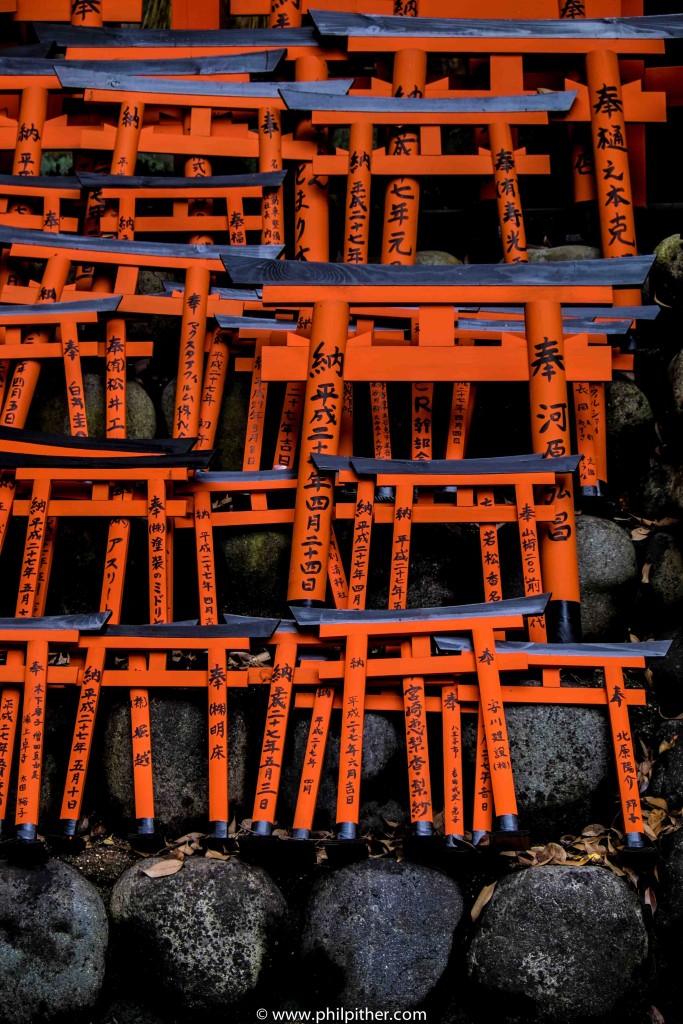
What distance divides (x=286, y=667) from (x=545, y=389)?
2204 mm

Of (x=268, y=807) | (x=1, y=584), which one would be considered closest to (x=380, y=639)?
(x=268, y=807)

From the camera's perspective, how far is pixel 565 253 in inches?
291

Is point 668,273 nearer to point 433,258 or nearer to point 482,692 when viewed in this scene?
point 433,258

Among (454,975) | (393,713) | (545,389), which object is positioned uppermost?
(545,389)

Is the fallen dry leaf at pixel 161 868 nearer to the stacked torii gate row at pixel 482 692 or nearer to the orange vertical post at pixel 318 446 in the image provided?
the stacked torii gate row at pixel 482 692

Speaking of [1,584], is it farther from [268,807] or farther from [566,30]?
[566,30]

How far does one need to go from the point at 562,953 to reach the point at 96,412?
4.42 metres

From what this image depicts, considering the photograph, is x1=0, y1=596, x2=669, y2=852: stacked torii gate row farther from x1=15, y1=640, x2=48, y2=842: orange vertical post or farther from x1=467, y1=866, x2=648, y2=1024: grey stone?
x1=467, y1=866, x2=648, y2=1024: grey stone

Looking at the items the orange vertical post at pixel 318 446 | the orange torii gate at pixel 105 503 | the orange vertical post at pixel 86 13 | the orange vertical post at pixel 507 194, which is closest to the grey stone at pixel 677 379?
the orange vertical post at pixel 507 194

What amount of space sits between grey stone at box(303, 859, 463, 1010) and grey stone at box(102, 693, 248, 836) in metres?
0.83

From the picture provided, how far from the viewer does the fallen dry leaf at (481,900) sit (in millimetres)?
5031

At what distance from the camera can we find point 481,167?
7070 mm

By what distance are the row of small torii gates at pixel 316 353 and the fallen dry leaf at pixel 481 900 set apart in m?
0.29

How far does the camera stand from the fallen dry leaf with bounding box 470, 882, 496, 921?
A: 16.5ft
